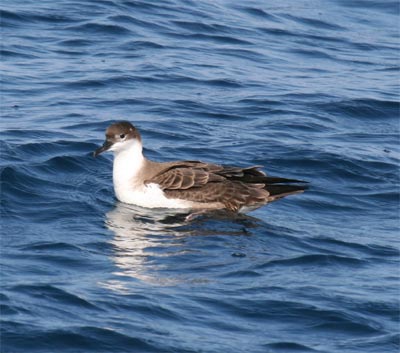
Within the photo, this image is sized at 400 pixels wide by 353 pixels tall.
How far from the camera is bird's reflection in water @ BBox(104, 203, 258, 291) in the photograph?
34.6 ft

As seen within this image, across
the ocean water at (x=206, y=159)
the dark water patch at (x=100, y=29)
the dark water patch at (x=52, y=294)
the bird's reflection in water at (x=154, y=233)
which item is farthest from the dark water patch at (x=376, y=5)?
the dark water patch at (x=52, y=294)

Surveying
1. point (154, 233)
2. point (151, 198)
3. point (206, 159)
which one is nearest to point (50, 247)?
point (154, 233)

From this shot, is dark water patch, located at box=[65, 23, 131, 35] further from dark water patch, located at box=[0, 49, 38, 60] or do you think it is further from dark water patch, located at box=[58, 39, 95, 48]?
dark water patch, located at box=[0, 49, 38, 60]

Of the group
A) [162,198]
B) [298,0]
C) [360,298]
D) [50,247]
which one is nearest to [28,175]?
[162,198]

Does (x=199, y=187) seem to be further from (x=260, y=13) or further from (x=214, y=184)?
(x=260, y=13)

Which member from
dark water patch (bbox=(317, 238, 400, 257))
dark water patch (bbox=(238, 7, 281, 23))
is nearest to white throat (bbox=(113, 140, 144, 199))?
dark water patch (bbox=(317, 238, 400, 257))

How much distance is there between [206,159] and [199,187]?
2077mm

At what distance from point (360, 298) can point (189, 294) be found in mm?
1515

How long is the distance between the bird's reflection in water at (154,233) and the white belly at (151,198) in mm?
68

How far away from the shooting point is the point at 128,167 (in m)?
13.1

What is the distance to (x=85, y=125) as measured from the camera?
52.3 feet

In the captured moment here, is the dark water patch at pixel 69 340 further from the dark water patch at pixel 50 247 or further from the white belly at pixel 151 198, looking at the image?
the white belly at pixel 151 198

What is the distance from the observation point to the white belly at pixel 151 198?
1284cm

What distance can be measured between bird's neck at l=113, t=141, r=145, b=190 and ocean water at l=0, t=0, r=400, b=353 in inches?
10.5
